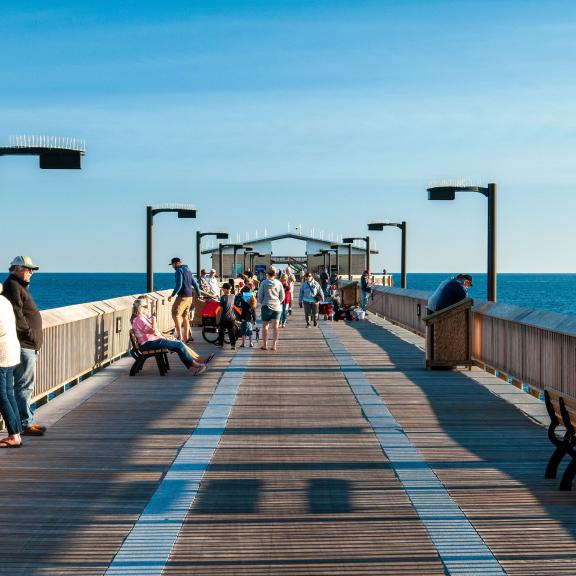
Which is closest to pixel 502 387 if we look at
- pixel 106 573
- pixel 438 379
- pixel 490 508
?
pixel 438 379

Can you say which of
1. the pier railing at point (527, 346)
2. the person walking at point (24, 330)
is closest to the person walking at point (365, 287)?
the pier railing at point (527, 346)

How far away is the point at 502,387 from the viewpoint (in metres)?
14.8

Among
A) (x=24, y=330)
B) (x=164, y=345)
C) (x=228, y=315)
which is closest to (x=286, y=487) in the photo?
(x=24, y=330)

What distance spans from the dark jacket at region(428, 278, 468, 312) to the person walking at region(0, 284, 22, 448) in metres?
8.66

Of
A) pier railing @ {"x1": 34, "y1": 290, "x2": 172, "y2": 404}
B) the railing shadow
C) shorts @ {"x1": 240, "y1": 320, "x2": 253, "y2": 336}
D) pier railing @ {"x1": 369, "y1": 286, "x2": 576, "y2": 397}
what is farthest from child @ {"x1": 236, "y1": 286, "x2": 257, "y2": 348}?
pier railing @ {"x1": 369, "y1": 286, "x2": 576, "y2": 397}

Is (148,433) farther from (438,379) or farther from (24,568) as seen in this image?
(438,379)

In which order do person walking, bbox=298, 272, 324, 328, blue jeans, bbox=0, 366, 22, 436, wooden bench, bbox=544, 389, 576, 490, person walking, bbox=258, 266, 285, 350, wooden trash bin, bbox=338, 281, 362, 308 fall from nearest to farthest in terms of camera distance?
wooden bench, bbox=544, 389, 576, 490 → blue jeans, bbox=0, 366, 22, 436 → person walking, bbox=258, 266, 285, 350 → person walking, bbox=298, 272, 324, 328 → wooden trash bin, bbox=338, 281, 362, 308

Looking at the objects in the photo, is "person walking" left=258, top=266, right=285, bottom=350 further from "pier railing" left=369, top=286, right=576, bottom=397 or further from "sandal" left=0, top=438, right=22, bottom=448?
"sandal" left=0, top=438, right=22, bottom=448

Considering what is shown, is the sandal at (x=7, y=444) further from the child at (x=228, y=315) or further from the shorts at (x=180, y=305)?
the shorts at (x=180, y=305)

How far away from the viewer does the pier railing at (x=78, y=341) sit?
13320 millimetres

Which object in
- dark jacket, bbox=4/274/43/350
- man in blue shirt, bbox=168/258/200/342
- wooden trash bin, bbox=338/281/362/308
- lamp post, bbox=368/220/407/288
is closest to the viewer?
dark jacket, bbox=4/274/43/350

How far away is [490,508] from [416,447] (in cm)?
251

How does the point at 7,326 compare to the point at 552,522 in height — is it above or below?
above

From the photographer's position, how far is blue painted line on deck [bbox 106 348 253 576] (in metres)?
6.11
